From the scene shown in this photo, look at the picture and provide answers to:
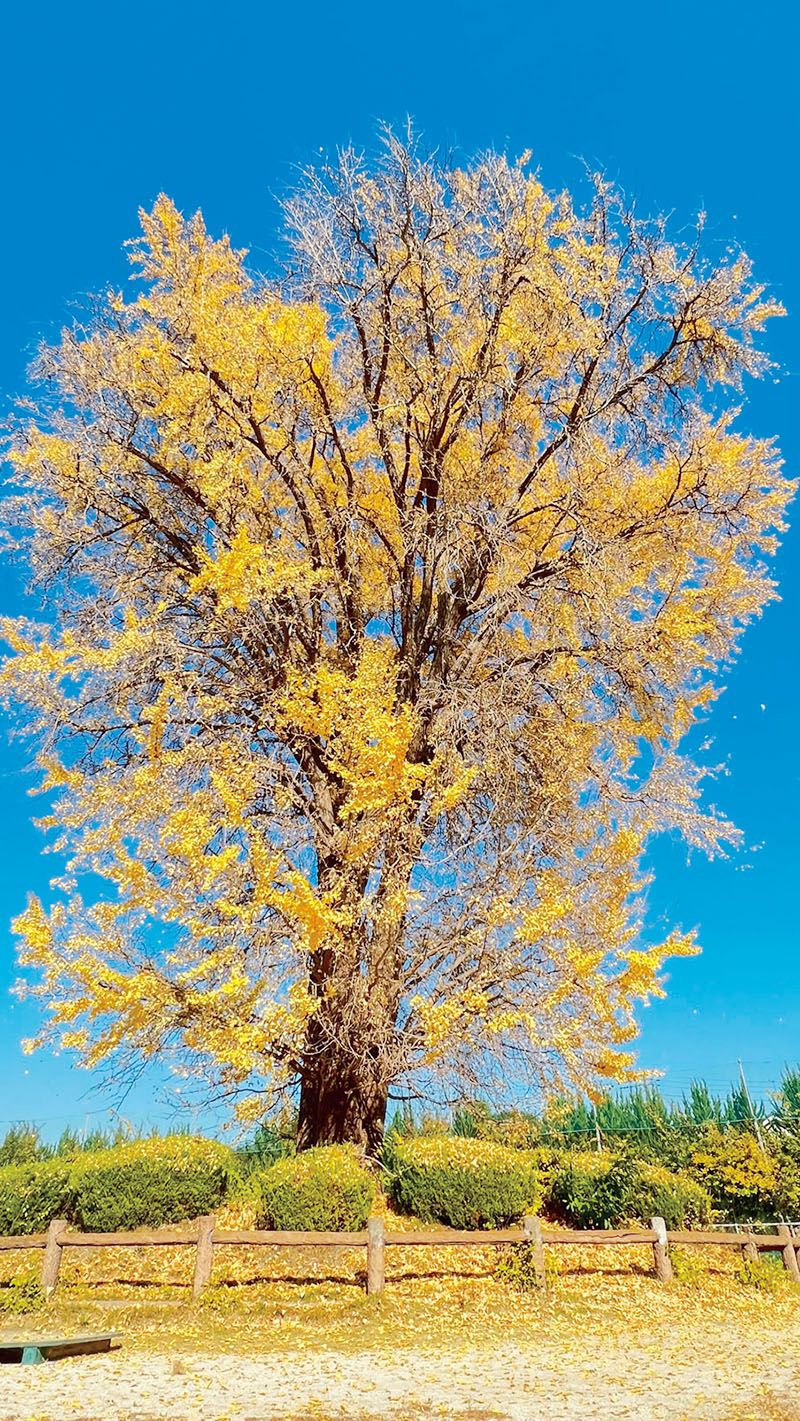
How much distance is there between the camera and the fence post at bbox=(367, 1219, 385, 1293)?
25.7 ft

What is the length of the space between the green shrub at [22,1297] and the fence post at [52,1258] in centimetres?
7

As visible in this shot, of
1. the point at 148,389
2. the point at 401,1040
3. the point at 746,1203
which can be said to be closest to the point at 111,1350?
the point at 401,1040

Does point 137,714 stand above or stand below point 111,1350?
above

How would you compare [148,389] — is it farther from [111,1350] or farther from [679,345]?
[111,1350]

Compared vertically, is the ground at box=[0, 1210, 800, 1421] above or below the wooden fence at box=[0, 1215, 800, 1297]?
below

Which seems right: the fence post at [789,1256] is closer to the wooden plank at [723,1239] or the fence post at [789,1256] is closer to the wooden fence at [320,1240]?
the wooden plank at [723,1239]

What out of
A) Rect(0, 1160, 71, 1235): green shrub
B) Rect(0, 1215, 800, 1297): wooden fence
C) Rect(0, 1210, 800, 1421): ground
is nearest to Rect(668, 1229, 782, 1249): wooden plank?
Rect(0, 1215, 800, 1297): wooden fence

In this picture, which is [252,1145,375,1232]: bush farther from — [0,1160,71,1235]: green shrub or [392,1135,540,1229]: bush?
[0,1160,71,1235]: green shrub

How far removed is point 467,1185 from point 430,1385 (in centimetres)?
342

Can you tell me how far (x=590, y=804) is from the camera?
38.9 ft

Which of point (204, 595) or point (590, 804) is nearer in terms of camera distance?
point (204, 595)

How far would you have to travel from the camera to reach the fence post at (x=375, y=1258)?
25.7 feet

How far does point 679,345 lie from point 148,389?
6793 mm

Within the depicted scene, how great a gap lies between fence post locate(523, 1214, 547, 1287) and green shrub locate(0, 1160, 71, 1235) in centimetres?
461
